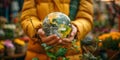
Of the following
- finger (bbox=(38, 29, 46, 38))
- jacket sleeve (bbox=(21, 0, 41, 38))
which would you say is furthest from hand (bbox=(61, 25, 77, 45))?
jacket sleeve (bbox=(21, 0, 41, 38))

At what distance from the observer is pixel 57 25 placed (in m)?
1.47

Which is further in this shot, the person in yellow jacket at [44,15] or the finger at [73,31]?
the person in yellow jacket at [44,15]

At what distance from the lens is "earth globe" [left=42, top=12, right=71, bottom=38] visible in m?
1.46

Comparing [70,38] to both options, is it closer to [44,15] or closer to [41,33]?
[41,33]

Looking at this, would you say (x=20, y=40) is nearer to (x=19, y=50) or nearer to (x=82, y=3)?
(x=19, y=50)

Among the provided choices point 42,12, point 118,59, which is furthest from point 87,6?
point 118,59

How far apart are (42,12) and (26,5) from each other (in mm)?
100

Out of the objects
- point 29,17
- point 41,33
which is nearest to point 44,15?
point 29,17

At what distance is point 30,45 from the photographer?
1701 mm

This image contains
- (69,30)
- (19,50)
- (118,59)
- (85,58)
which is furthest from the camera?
(19,50)

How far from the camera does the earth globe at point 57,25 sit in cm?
146

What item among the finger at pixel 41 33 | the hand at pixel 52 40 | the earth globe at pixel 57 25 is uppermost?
the earth globe at pixel 57 25

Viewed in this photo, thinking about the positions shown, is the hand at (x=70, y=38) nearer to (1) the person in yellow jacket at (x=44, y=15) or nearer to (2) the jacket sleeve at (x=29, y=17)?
(1) the person in yellow jacket at (x=44, y=15)

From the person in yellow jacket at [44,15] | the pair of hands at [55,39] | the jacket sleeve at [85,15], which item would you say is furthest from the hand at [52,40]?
the jacket sleeve at [85,15]
